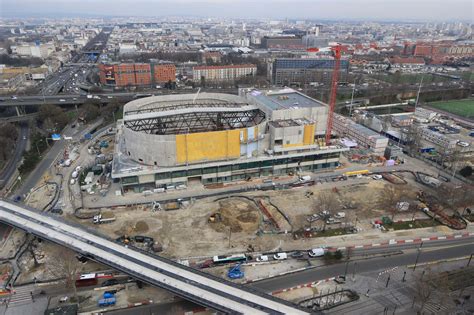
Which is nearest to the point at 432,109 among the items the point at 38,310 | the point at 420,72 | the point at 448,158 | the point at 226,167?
the point at 448,158

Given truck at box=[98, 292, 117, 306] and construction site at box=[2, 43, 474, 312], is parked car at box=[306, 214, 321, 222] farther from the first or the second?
truck at box=[98, 292, 117, 306]

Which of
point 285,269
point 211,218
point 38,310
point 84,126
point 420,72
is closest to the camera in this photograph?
point 38,310

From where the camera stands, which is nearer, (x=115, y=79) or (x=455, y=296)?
(x=455, y=296)

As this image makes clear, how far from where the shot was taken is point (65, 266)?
2750 cm

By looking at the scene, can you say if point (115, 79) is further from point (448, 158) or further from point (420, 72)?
point (420, 72)

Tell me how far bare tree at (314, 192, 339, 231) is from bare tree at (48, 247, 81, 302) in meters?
27.3

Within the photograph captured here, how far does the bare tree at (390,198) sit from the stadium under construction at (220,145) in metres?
9.85

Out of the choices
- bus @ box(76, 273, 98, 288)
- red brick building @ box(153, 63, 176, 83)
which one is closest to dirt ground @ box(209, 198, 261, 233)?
bus @ box(76, 273, 98, 288)

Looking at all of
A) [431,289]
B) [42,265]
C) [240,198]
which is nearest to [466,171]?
[431,289]

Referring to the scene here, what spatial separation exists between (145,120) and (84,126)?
31.6 meters

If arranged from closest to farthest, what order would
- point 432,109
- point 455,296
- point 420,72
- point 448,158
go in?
point 455,296 → point 448,158 → point 432,109 → point 420,72

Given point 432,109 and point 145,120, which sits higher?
point 145,120

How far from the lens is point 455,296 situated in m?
29.0

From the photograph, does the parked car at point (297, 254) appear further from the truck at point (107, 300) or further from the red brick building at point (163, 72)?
the red brick building at point (163, 72)
